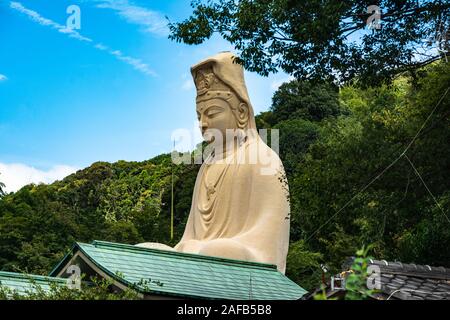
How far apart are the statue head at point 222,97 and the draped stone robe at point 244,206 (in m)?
0.43

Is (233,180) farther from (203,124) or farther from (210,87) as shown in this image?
(210,87)

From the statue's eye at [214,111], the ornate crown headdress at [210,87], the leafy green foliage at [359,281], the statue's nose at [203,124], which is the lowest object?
the leafy green foliage at [359,281]

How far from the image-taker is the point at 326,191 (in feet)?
37.6

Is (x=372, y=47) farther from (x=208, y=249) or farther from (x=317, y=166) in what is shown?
(x=208, y=249)

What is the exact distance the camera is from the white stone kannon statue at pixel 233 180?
14.8 metres

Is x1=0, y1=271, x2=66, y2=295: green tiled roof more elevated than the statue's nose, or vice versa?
the statue's nose

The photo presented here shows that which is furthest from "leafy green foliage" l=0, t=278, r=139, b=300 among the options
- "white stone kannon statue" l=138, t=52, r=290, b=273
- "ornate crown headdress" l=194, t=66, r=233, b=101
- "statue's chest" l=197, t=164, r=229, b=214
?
"ornate crown headdress" l=194, t=66, r=233, b=101

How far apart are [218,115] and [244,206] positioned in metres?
1.61

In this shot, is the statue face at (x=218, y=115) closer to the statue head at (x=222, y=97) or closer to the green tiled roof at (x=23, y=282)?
the statue head at (x=222, y=97)

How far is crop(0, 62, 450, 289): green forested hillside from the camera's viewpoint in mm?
11344

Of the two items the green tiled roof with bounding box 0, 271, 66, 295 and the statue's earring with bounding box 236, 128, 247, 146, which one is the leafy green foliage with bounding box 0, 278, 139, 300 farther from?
the statue's earring with bounding box 236, 128, 247, 146

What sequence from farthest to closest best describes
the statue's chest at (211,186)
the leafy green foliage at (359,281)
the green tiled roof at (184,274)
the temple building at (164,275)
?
the statue's chest at (211,186), the green tiled roof at (184,274), the temple building at (164,275), the leafy green foliage at (359,281)

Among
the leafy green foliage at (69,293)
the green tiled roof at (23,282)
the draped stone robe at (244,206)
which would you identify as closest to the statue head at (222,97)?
the draped stone robe at (244,206)
